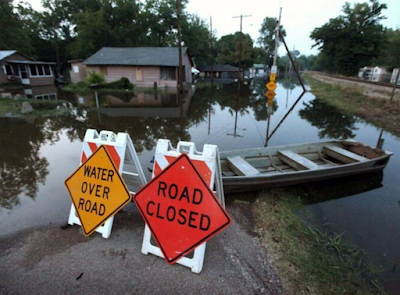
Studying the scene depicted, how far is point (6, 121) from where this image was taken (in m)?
11.0

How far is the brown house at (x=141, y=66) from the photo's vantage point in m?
28.7

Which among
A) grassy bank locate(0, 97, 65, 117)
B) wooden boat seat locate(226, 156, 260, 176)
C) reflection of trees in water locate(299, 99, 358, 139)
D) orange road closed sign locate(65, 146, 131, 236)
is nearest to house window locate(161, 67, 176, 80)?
grassy bank locate(0, 97, 65, 117)

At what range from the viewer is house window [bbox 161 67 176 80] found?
29.2 m

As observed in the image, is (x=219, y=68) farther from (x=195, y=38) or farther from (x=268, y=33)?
(x=268, y=33)

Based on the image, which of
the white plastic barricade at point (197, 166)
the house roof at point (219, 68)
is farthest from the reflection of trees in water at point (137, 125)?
the house roof at point (219, 68)

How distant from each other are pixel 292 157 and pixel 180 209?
4373 mm

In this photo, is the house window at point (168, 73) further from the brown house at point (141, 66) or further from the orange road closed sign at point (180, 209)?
the orange road closed sign at point (180, 209)

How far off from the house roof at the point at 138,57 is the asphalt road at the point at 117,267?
2691 cm

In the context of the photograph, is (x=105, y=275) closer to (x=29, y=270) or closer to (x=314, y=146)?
(x=29, y=270)

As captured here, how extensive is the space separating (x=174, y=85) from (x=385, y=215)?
27186 millimetres

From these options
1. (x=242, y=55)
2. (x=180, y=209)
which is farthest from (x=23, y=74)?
(x=242, y=55)

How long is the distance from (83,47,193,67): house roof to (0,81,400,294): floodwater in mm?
15308

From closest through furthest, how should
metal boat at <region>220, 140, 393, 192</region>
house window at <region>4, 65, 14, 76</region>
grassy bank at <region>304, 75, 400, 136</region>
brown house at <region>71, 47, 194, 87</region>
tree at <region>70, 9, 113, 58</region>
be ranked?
metal boat at <region>220, 140, 393, 192</region> < grassy bank at <region>304, 75, 400, 136</region> < house window at <region>4, 65, 14, 76</region> < brown house at <region>71, 47, 194, 87</region> < tree at <region>70, 9, 113, 58</region>

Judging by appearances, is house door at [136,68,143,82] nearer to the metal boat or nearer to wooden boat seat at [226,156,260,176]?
the metal boat
